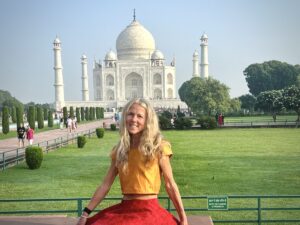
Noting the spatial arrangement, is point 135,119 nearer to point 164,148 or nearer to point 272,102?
point 164,148

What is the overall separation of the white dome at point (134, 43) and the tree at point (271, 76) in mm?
15700

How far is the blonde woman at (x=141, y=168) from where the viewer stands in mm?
2383

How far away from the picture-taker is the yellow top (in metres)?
2.43

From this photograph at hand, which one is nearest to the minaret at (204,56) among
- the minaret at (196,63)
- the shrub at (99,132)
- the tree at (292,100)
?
the minaret at (196,63)

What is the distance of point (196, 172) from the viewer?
9.95m

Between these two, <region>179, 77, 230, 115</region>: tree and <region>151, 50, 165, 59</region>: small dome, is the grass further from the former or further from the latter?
<region>151, 50, 165, 59</region>: small dome

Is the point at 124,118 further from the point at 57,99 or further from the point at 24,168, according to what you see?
the point at 57,99

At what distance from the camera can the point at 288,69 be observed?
49.5m

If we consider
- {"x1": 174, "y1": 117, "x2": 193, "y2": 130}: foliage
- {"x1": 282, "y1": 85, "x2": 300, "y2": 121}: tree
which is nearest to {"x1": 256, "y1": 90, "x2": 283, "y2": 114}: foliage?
{"x1": 282, "y1": 85, "x2": 300, "y2": 121}: tree

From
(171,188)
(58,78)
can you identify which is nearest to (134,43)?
(58,78)

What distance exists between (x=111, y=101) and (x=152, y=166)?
56.2 metres

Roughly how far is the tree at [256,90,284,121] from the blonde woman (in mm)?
25581

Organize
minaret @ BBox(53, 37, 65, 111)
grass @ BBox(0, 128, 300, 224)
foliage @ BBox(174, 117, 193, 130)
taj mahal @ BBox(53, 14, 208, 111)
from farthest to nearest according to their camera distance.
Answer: taj mahal @ BBox(53, 14, 208, 111), minaret @ BBox(53, 37, 65, 111), foliage @ BBox(174, 117, 193, 130), grass @ BBox(0, 128, 300, 224)

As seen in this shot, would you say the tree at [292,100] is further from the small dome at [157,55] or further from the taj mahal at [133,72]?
the small dome at [157,55]
